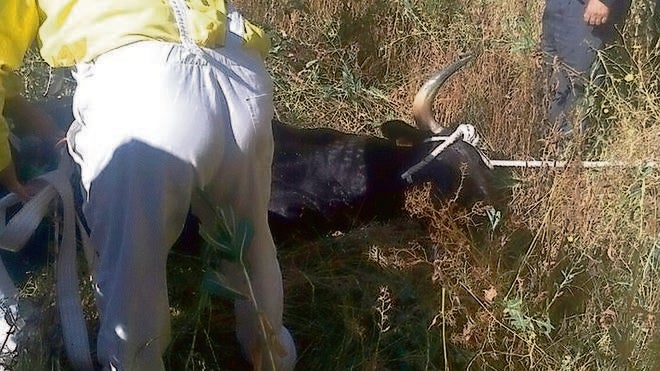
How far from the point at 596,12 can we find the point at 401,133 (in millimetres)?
1080

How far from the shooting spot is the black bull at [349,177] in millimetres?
3680

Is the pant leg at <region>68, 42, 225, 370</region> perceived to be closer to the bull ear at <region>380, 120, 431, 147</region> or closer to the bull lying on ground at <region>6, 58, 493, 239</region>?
the bull lying on ground at <region>6, 58, 493, 239</region>

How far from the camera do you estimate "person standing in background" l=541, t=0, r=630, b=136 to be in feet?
14.3

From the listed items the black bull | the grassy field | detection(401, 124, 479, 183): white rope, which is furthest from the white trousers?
detection(401, 124, 479, 183): white rope

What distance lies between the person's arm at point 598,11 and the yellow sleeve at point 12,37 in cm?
285

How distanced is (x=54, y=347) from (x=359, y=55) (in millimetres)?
3172

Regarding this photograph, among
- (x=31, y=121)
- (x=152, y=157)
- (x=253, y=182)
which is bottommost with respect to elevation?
(x=31, y=121)

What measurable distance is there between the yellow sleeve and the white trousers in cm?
18

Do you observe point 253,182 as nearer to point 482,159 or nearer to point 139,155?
point 139,155

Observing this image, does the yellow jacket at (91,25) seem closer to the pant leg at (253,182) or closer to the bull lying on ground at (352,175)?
the pant leg at (253,182)

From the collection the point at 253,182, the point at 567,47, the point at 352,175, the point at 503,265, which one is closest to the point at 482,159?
the point at 352,175

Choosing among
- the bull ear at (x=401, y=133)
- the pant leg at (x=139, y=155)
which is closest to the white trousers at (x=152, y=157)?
the pant leg at (x=139, y=155)

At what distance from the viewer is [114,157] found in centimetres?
191

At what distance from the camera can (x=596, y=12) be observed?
4.34m
